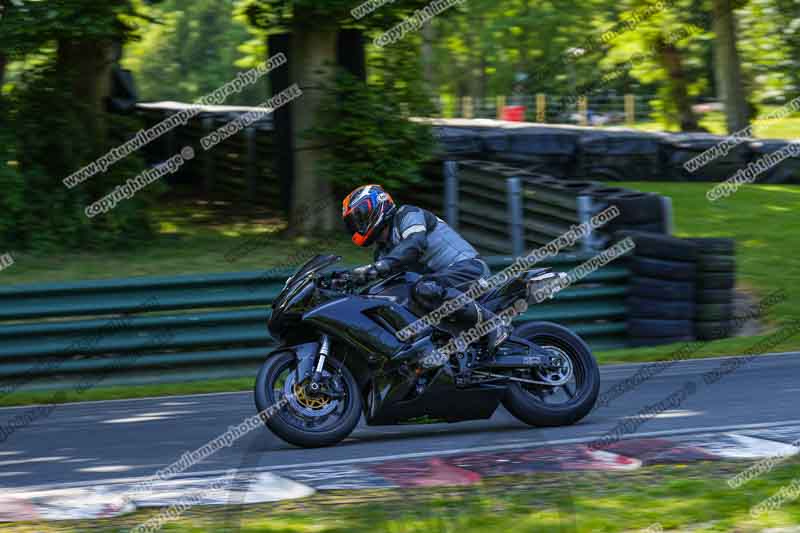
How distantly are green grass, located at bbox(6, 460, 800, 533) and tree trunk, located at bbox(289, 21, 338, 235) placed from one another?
33.7ft

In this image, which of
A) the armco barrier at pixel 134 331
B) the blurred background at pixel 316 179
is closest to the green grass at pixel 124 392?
the armco barrier at pixel 134 331

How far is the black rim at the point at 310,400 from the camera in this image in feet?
25.4

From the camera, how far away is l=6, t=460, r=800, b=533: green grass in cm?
528

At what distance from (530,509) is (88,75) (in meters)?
13.4

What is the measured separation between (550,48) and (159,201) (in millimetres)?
24460

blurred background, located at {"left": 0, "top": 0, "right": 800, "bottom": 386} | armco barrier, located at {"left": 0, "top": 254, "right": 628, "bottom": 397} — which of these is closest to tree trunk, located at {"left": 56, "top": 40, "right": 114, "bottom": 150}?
blurred background, located at {"left": 0, "top": 0, "right": 800, "bottom": 386}

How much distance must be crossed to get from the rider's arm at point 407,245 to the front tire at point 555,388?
98 centimetres

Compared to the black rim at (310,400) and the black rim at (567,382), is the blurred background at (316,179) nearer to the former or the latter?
the black rim at (567,382)

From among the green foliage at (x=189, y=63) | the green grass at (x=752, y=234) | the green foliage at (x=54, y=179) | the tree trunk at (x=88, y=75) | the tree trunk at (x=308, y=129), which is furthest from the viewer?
the green foliage at (x=189, y=63)

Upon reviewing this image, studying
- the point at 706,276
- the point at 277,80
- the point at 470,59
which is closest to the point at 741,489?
the point at 706,276

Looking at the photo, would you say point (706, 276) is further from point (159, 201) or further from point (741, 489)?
point (159, 201)

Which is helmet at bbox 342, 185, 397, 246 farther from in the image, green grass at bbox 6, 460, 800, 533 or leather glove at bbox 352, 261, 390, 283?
green grass at bbox 6, 460, 800, 533

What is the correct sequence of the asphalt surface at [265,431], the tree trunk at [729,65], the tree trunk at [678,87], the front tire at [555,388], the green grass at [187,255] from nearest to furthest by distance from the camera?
the asphalt surface at [265,431] → the front tire at [555,388] → the green grass at [187,255] → the tree trunk at [729,65] → the tree trunk at [678,87]

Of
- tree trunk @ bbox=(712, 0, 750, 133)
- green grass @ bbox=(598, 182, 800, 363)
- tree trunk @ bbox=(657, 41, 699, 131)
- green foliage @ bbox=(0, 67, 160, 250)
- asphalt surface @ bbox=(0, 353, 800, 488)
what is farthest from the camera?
tree trunk @ bbox=(657, 41, 699, 131)
